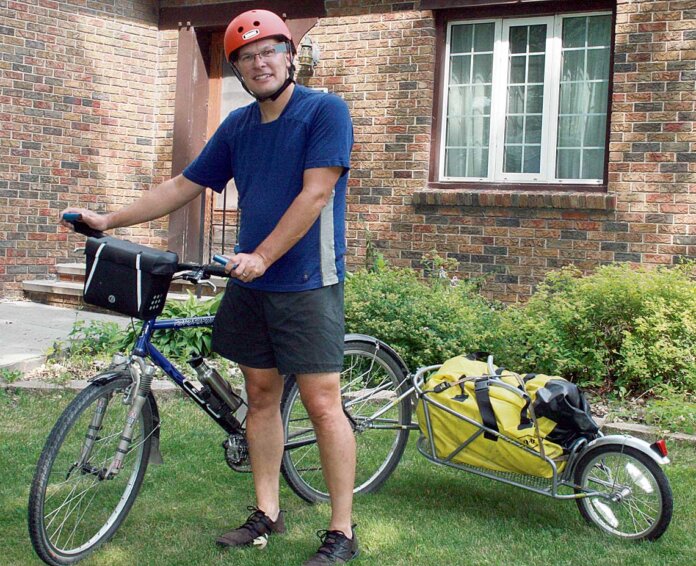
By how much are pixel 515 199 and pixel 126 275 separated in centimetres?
543

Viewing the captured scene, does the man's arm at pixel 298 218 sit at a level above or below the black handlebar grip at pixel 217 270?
above

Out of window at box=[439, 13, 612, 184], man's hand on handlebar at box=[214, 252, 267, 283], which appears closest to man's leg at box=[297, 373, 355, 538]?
man's hand on handlebar at box=[214, 252, 267, 283]

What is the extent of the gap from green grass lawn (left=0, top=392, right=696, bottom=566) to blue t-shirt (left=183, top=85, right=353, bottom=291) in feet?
3.44

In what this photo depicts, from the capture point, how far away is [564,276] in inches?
263

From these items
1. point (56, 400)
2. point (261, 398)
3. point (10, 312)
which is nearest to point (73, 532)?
point (261, 398)

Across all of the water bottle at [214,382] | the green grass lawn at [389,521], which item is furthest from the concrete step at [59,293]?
the water bottle at [214,382]

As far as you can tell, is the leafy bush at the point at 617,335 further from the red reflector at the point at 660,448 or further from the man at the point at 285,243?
the man at the point at 285,243

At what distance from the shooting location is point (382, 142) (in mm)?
8930

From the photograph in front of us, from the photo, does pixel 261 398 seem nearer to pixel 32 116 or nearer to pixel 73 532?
pixel 73 532

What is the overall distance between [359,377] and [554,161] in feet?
15.3

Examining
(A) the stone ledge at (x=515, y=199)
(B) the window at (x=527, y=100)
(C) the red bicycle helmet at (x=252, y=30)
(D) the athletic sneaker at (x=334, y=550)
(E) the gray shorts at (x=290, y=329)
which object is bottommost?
(D) the athletic sneaker at (x=334, y=550)

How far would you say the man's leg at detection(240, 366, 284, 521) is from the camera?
3691 mm

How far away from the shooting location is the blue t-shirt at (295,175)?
3268 mm

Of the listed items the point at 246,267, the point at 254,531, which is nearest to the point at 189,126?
the point at 254,531
